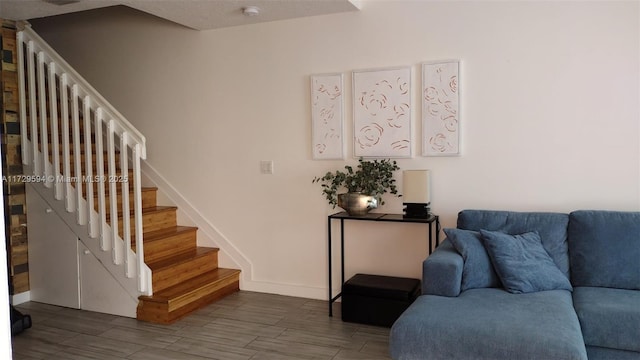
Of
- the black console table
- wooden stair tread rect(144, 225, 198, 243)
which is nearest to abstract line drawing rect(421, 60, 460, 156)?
the black console table

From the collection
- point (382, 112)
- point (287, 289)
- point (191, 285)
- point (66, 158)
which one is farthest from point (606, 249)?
point (66, 158)

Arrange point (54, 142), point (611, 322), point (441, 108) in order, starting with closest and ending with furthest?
point (611, 322) → point (441, 108) → point (54, 142)

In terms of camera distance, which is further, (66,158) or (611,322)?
(66,158)

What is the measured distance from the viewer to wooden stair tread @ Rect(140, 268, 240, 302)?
3775 millimetres

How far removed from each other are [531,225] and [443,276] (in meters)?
0.79

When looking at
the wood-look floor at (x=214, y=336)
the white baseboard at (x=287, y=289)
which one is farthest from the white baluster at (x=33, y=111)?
the white baseboard at (x=287, y=289)

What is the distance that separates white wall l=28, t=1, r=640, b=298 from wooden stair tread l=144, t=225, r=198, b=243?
25 centimetres

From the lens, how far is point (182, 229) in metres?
4.59

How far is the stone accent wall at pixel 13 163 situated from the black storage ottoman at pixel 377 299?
2762 mm

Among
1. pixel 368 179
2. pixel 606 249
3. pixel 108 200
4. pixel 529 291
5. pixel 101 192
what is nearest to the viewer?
pixel 529 291

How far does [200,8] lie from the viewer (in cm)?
381

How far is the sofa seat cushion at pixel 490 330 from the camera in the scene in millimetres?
2193

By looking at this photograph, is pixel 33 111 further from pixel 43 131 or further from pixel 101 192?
pixel 101 192

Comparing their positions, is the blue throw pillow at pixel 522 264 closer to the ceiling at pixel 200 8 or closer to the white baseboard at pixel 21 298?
the ceiling at pixel 200 8
